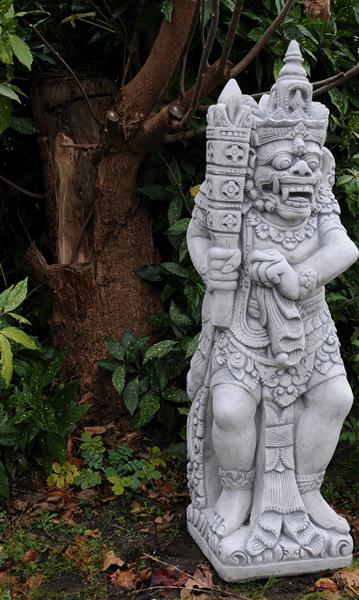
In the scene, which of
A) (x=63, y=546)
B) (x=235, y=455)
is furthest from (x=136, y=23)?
(x=63, y=546)

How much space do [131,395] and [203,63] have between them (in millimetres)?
1971

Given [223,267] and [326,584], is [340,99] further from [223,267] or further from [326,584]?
[326,584]

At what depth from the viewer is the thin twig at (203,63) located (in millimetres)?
3984

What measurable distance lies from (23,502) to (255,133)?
2.41 m

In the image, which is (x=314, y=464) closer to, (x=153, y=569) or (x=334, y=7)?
(x=153, y=569)

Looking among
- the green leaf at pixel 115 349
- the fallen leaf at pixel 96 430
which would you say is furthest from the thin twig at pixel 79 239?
the fallen leaf at pixel 96 430

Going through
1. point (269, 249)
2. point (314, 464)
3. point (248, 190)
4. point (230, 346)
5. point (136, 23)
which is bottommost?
point (314, 464)

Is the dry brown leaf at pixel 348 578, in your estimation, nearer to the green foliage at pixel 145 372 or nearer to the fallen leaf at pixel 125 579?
the fallen leaf at pixel 125 579

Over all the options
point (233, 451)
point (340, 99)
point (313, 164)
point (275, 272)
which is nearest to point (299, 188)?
point (313, 164)

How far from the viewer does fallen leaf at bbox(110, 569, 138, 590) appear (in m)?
3.57

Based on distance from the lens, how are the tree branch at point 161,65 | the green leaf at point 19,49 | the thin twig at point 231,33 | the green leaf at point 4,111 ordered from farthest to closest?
the tree branch at point 161,65 → the green leaf at point 4,111 → the thin twig at point 231,33 → the green leaf at point 19,49

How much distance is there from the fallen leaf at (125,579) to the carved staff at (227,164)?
139cm

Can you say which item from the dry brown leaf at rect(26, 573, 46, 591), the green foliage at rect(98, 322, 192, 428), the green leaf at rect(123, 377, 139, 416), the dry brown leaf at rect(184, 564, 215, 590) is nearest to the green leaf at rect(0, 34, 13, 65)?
the green foliage at rect(98, 322, 192, 428)

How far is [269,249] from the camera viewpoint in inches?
136
